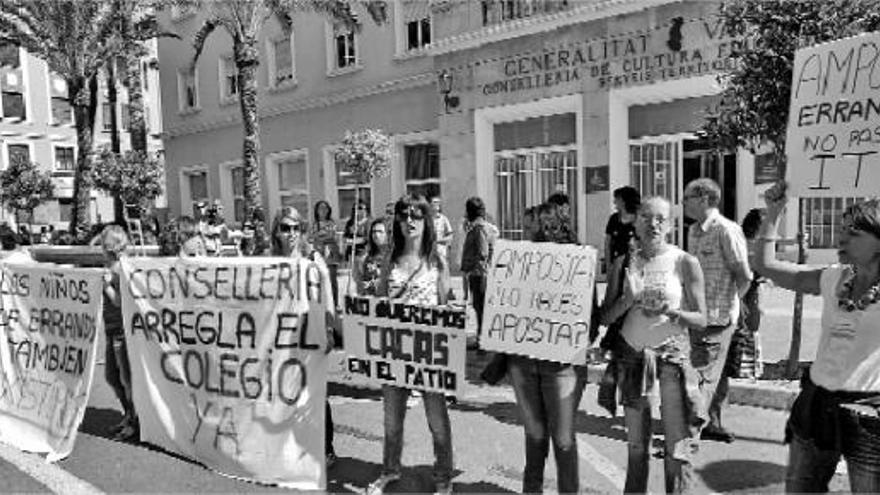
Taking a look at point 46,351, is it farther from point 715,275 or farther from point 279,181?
point 279,181

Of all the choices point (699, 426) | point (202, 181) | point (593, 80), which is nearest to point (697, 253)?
point (699, 426)

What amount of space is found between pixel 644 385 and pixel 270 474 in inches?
91.2

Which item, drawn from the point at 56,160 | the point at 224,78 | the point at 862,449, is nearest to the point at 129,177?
the point at 224,78

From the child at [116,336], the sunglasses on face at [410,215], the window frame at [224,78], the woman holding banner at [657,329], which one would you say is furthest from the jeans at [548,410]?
the window frame at [224,78]

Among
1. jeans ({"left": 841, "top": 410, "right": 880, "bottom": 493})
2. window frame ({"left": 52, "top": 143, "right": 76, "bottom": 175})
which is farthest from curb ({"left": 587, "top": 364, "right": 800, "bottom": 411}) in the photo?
window frame ({"left": 52, "top": 143, "right": 76, "bottom": 175})

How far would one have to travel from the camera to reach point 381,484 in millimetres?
4320

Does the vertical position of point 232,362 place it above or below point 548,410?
above

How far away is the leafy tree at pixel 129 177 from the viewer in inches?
922

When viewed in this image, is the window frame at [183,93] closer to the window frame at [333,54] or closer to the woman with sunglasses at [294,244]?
the window frame at [333,54]

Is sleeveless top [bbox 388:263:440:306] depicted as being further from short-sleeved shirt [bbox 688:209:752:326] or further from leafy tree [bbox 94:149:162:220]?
leafy tree [bbox 94:149:162:220]

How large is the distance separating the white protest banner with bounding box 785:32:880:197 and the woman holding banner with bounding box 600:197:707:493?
2.26ft

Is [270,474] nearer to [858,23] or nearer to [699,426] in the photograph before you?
[699,426]

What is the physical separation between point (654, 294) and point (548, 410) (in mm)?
806

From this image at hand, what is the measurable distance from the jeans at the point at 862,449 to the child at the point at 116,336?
4561 mm
